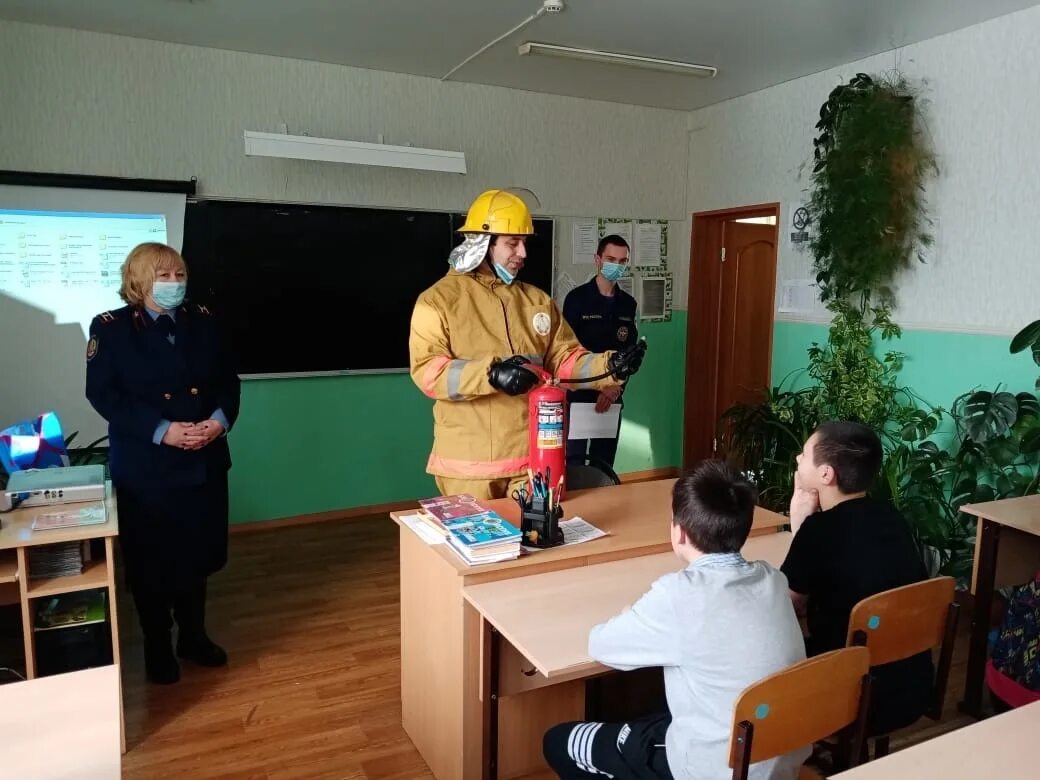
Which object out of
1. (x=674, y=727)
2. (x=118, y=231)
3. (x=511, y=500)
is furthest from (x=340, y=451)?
(x=674, y=727)

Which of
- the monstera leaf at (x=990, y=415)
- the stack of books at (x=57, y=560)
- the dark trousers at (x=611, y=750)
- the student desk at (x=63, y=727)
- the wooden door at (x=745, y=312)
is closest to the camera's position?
the student desk at (x=63, y=727)

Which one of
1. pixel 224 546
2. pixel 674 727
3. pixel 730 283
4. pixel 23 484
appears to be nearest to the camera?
pixel 674 727

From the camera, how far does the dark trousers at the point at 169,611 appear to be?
110 inches

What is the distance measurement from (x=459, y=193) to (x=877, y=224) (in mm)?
2438

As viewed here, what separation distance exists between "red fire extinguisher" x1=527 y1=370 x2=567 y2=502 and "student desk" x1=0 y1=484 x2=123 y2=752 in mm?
1299

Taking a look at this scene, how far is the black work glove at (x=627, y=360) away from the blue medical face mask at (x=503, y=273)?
42 cm

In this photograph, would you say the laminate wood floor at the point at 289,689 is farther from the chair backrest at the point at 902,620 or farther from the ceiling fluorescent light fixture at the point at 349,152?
the ceiling fluorescent light fixture at the point at 349,152

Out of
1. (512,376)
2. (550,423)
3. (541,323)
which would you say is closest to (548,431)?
(550,423)

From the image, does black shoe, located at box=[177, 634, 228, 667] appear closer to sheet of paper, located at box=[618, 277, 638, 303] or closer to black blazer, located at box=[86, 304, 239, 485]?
black blazer, located at box=[86, 304, 239, 485]

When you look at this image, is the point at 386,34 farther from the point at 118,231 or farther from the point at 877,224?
the point at 877,224

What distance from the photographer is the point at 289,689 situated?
2854mm

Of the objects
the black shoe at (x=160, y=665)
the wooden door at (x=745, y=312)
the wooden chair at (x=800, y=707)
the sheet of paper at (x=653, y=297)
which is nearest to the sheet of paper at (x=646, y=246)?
the sheet of paper at (x=653, y=297)

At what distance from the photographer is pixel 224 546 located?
2988 mm

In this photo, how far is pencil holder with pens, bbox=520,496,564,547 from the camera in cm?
210
